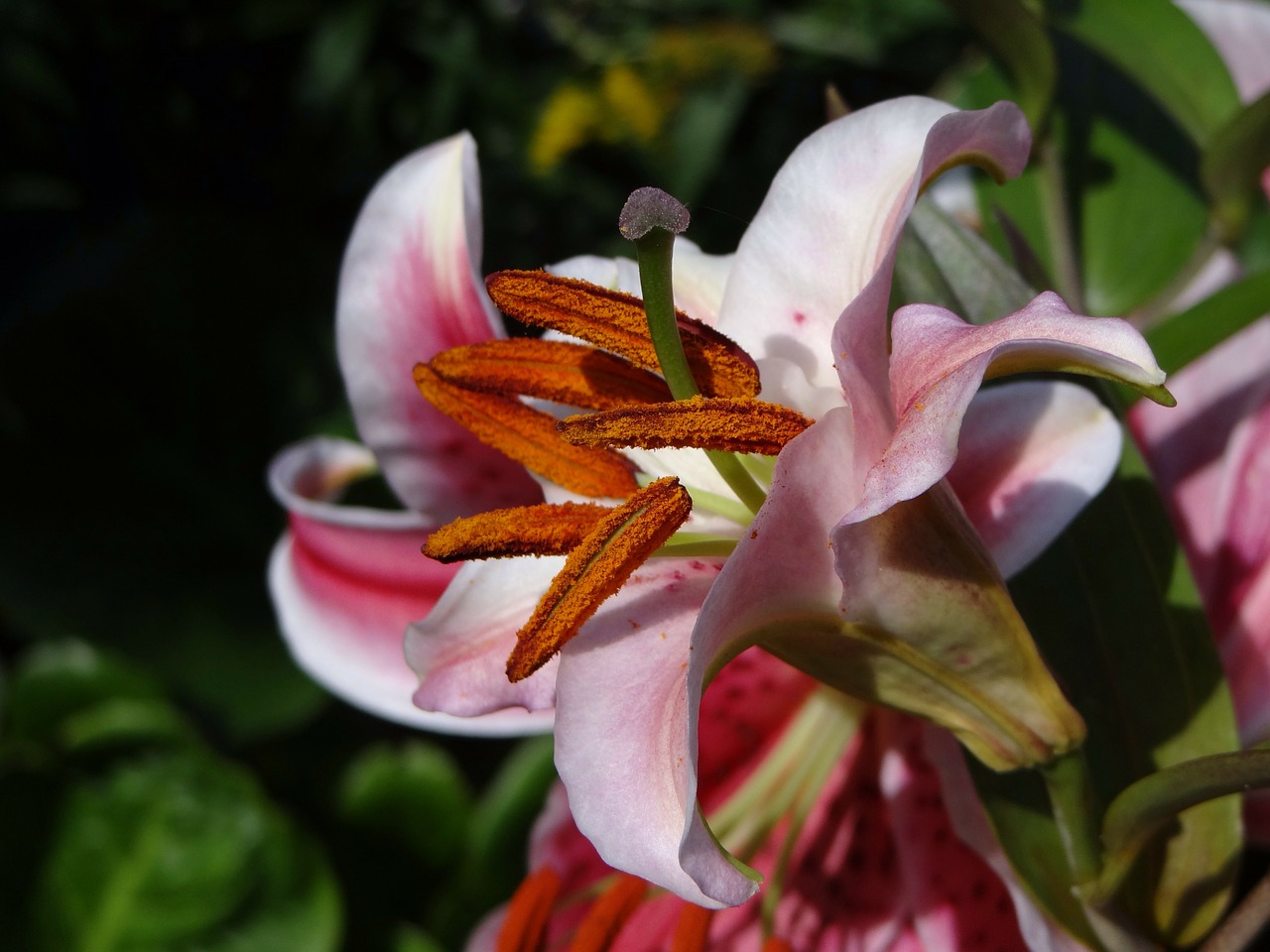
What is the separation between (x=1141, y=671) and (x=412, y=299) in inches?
11.1

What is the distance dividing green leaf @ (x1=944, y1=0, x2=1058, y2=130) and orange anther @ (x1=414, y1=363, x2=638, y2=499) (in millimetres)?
247

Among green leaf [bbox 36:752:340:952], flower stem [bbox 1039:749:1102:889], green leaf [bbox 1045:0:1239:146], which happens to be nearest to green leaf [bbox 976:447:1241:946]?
flower stem [bbox 1039:749:1102:889]

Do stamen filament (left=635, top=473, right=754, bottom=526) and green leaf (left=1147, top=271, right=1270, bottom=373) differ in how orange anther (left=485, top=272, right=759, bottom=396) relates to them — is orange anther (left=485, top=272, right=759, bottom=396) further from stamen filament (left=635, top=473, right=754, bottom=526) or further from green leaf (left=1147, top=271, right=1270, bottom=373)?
green leaf (left=1147, top=271, right=1270, bottom=373)

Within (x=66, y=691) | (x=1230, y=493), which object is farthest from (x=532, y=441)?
(x=66, y=691)

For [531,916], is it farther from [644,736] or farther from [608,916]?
[644,736]

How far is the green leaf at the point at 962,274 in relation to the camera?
43cm

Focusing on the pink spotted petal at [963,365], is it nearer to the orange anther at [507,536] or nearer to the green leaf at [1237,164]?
the orange anther at [507,536]

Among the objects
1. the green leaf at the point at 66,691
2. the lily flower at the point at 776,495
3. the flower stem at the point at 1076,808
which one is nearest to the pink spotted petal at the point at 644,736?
the lily flower at the point at 776,495

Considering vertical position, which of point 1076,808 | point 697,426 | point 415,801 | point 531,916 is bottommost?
point 415,801

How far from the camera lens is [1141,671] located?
1.39ft

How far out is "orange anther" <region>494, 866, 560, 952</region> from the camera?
0.50 m

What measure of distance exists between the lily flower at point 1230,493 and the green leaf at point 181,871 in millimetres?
612

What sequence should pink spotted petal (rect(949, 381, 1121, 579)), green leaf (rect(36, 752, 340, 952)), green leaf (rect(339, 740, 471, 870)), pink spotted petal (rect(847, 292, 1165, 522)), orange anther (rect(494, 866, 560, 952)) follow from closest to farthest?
1. pink spotted petal (rect(847, 292, 1165, 522))
2. pink spotted petal (rect(949, 381, 1121, 579))
3. orange anther (rect(494, 866, 560, 952))
4. green leaf (rect(36, 752, 340, 952))
5. green leaf (rect(339, 740, 471, 870))

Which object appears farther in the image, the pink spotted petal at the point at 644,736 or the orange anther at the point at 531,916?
the orange anther at the point at 531,916
